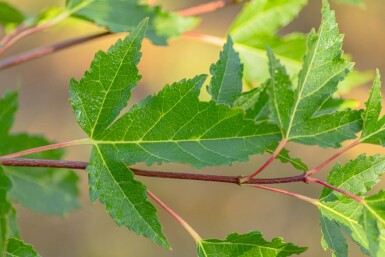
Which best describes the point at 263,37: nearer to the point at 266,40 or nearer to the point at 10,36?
the point at 266,40

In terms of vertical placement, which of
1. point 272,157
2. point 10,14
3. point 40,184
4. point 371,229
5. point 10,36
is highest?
point 10,14

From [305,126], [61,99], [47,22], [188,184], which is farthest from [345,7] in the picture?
[305,126]

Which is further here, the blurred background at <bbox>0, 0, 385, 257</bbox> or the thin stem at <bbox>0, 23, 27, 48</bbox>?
the blurred background at <bbox>0, 0, 385, 257</bbox>

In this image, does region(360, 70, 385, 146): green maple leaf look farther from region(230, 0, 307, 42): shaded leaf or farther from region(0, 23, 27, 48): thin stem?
region(0, 23, 27, 48): thin stem

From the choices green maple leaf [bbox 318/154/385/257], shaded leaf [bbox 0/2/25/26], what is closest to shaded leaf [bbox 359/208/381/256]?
green maple leaf [bbox 318/154/385/257]

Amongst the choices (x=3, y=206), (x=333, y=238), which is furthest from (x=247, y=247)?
(x=3, y=206)

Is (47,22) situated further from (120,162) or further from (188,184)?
(188,184)
